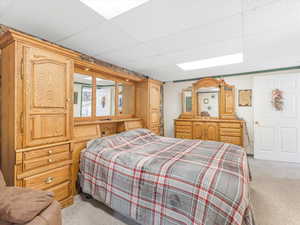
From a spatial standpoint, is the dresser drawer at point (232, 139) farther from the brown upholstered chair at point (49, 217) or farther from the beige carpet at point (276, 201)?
the brown upholstered chair at point (49, 217)

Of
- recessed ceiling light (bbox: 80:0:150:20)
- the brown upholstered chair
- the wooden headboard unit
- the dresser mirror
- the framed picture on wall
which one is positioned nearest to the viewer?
the brown upholstered chair

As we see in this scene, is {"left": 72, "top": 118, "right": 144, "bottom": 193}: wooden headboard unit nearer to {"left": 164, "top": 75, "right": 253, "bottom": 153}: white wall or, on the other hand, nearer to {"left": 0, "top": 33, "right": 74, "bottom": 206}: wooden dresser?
{"left": 0, "top": 33, "right": 74, "bottom": 206}: wooden dresser

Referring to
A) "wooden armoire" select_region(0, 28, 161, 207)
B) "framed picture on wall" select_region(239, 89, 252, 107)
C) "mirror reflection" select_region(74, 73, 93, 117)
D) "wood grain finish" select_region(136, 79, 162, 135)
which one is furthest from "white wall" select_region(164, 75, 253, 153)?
"wooden armoire" select_region(0, 28, 161, 207)

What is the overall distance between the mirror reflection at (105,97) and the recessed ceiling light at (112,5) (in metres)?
1.63

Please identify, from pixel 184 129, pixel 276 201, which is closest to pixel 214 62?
pixel 184 129

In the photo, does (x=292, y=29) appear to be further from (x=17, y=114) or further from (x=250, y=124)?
(x=17, y=114)

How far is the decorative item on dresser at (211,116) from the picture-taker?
4.01m

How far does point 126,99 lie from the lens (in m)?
3.78

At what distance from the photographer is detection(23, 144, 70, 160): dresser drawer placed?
1641 millimetres

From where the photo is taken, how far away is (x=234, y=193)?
1.21 m

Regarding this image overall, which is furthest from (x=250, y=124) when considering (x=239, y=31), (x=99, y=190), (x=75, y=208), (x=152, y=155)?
(x=75, y=208)

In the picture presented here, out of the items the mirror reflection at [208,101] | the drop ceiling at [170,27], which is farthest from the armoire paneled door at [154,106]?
the mirror reflection at [208,101]

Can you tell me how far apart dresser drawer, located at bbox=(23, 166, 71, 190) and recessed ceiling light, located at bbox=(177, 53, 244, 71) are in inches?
117

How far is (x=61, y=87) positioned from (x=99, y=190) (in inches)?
55.3
